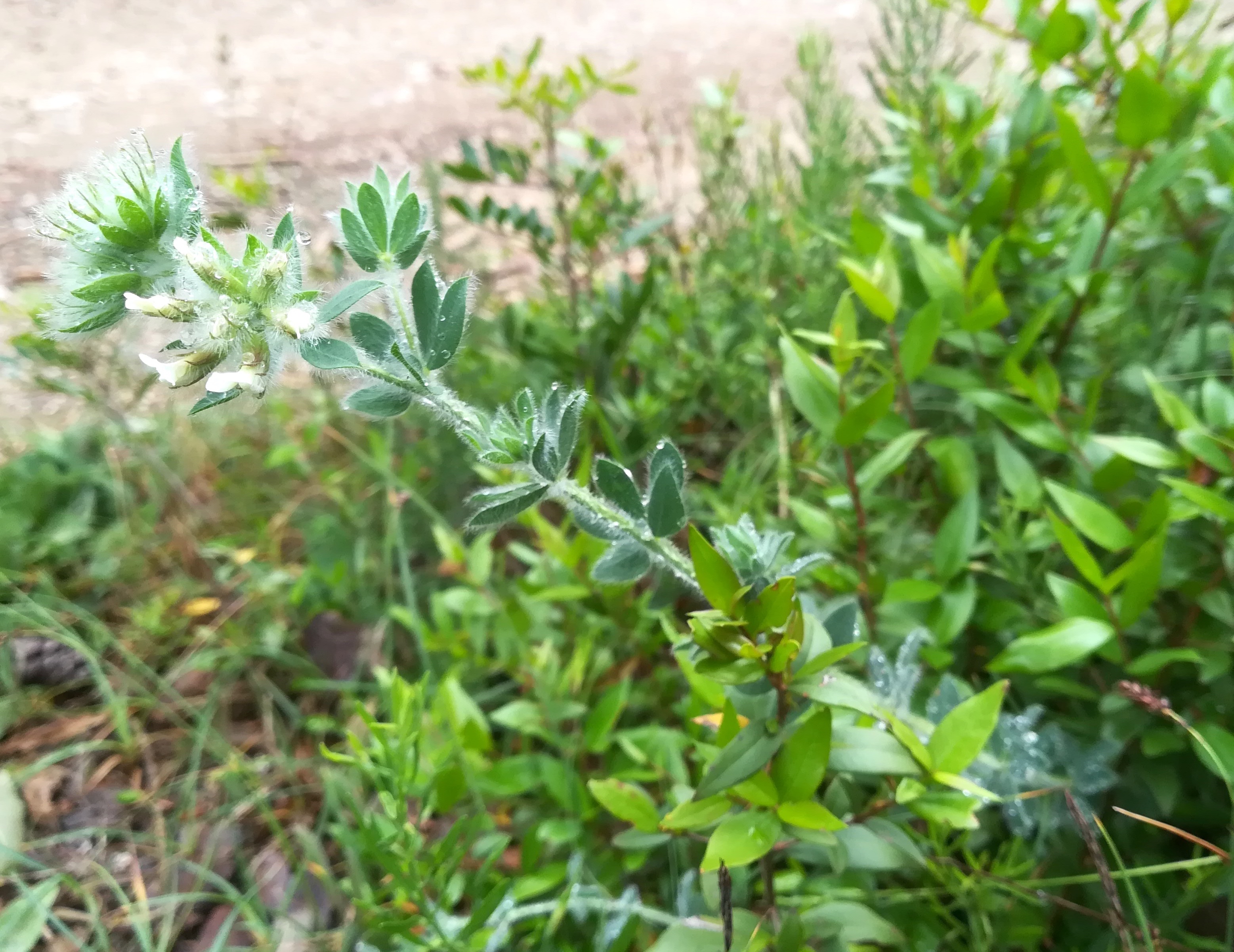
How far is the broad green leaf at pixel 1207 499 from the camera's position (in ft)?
1.42

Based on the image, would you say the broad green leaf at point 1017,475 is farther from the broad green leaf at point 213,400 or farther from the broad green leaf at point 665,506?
the broad green leaf at point 213,400

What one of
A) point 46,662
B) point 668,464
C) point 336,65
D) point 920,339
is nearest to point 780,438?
point 920,339

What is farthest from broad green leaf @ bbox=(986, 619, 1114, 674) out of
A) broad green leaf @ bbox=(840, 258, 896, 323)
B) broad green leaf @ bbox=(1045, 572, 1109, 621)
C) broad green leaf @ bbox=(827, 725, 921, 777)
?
broad green leaf @ bbox=(840, 258, 896, 323)

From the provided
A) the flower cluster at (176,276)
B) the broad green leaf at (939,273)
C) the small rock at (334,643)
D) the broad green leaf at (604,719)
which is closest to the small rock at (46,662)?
the small rock at (334,643)

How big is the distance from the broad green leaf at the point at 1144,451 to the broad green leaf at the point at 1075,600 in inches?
3.7

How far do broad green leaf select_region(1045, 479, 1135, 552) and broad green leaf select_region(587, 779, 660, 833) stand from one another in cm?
32

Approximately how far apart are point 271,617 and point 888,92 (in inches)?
35.0

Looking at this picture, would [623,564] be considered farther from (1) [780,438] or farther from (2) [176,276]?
(1) [780,438]

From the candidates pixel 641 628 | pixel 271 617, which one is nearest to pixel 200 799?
pixel 271 617

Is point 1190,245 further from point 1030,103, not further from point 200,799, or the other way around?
point 200,799

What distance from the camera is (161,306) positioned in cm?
27

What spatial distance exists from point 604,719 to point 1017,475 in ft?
1.16

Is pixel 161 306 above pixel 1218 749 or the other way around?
above

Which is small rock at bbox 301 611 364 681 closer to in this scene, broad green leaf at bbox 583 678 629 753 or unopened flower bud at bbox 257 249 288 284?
broad green leaf at bbox 583 678 629 753
